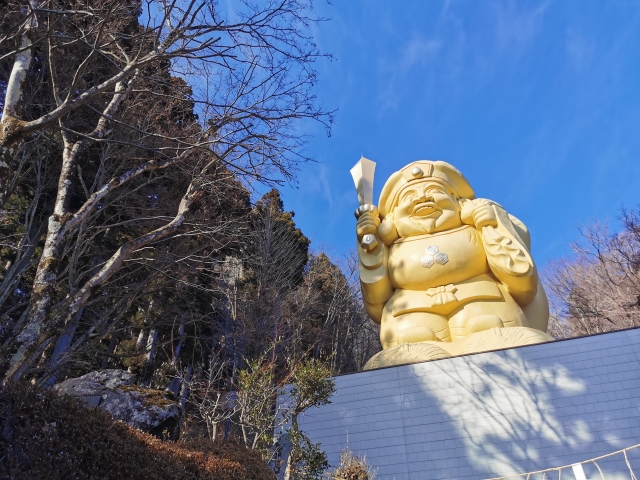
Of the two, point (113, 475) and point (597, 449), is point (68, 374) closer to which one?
point (113, 475)

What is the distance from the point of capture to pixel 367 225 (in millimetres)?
9367

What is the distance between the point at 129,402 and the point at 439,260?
5699mm

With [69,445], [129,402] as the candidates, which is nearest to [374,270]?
[129,402]

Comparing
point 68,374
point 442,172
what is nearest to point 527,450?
point 442,172

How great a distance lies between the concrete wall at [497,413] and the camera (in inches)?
253

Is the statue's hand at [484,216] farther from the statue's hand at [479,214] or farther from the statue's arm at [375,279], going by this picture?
the statue's arm at [375,279]

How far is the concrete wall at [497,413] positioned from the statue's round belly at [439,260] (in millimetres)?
1604

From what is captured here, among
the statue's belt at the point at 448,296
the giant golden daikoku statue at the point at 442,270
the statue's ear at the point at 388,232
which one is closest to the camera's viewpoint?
the giant golden daikoku statue at the point at 442,270

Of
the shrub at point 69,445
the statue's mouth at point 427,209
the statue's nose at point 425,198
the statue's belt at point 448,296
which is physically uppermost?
the statue's nose at point 425,198

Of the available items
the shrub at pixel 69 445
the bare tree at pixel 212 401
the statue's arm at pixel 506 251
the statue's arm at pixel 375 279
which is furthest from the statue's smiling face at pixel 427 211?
the shrub at pixel 69 445

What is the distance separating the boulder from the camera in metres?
4.91

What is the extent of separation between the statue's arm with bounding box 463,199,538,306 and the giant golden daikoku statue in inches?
0.7

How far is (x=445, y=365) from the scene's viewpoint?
24.6 feet

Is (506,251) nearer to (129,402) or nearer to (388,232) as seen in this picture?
(388,232)
